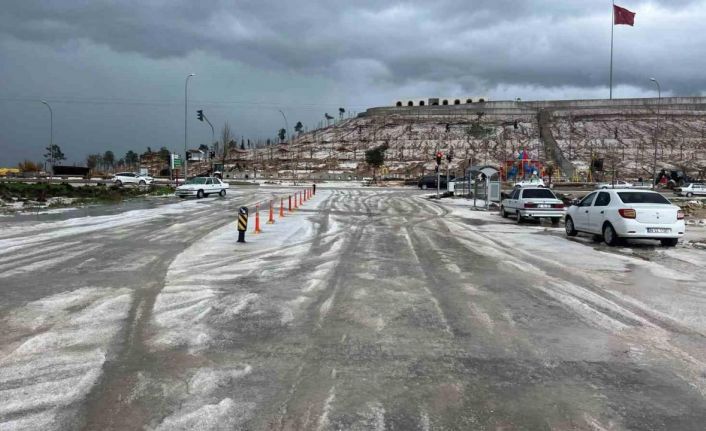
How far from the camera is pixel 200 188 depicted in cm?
→ 3888

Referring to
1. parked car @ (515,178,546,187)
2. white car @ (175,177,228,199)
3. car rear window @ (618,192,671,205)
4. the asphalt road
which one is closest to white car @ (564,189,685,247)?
car rear window @ (618,192,671,205)

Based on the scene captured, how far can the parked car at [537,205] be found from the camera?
71.8ft

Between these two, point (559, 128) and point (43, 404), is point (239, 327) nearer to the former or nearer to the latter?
point (43, 404)

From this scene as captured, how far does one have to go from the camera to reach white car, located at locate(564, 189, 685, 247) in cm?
1436

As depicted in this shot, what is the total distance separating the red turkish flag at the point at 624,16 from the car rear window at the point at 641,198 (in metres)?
52.5

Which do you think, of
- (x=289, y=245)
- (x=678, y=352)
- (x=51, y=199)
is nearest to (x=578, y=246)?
(x=289, y=245)

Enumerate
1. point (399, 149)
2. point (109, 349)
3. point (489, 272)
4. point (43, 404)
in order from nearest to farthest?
point (43, 404)
point (109, 349)
point (489, 272)
point (399, 149)

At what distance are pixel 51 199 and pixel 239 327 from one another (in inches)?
1227

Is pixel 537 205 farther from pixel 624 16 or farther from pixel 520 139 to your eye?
pixel 520 139

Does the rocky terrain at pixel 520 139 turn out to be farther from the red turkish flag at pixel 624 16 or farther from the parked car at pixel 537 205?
the parked car at pixel 537 205

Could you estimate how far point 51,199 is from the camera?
3288cm

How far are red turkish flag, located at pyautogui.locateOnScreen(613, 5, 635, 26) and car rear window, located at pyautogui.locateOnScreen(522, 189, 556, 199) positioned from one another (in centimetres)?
4638

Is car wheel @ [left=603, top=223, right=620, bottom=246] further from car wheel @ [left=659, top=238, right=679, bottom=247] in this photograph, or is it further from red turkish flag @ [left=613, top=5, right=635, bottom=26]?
red turkish flag @ [left=613, top=5, right=635, bottom=26]

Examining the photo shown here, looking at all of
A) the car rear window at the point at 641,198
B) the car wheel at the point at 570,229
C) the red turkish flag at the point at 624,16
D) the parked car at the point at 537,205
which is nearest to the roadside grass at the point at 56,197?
the parked car at the point at 537,205
